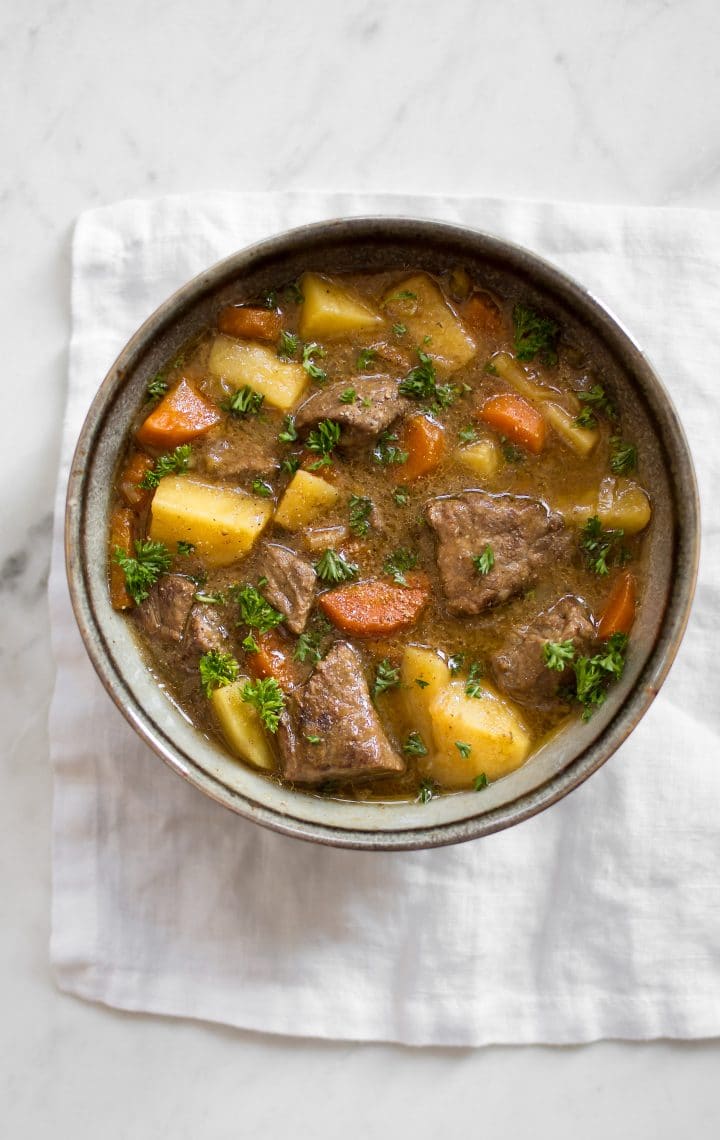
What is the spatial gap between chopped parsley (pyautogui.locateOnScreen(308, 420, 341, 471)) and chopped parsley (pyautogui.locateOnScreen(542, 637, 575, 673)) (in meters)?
0.91

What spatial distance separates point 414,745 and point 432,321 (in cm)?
138

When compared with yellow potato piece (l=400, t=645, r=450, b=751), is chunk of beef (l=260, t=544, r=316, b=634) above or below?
above

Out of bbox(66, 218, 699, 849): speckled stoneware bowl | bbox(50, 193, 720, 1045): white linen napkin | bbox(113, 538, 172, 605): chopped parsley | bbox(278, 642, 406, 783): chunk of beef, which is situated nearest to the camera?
bbox(66, 218, 699, 849): speckled stoneware bowl

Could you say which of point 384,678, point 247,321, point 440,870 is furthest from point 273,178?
point 440,870

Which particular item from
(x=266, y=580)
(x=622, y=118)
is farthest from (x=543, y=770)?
(x=622, y=118)

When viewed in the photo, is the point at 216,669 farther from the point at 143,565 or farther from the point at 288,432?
the point at 288,432

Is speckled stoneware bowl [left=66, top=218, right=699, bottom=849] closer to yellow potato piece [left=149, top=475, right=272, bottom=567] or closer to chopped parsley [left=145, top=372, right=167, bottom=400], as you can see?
chopped parsley [left=145, top=372, right=167, bottom=400]

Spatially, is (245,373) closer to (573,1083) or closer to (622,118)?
(622,118)

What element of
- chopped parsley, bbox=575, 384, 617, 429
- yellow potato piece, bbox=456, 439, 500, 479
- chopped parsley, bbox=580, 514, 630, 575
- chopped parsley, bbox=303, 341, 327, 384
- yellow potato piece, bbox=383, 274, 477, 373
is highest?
yellow potato piece, bbox=383, 274, 477, 373

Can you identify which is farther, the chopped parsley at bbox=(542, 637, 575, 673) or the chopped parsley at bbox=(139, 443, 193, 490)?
the chopped parsley at bbox=(139, 443, 193, 490)

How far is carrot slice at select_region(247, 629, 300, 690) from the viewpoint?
11.2 ft

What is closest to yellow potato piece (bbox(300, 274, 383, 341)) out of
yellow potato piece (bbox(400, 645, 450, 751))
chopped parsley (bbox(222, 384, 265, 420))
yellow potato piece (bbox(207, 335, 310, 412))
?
yellow potato piece (bbox(207, 335, 310, 412))

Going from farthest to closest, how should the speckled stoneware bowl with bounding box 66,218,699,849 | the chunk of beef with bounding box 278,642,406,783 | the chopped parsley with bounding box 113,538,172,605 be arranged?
1. the chopped parsley with bounding box 113,538,172,605
2. the chunk of beef with bounding box 278,642,406,783
3. the speckled stoneware bowl with bounding box 66,218,699,849

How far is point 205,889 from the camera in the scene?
3.79 metres
